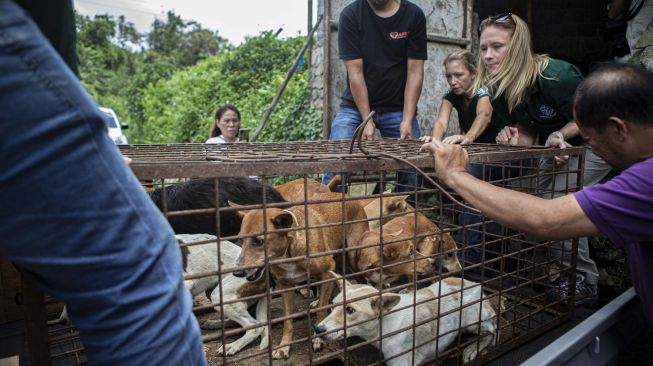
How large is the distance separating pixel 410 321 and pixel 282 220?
80 centimetres

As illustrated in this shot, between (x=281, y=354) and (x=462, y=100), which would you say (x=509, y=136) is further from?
(x=281, y=354)

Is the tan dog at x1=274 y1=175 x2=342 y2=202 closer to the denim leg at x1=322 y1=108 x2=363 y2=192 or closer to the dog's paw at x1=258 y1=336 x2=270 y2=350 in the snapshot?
the denim leg at x1=322 y1=108 x2=363 y2=192

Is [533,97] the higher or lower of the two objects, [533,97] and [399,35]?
the lower

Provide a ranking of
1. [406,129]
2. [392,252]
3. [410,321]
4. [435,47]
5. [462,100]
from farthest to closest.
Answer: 1. [435,47]
2. [462,100]
3. [406,129]
4. [392,252]
5. [410,321]

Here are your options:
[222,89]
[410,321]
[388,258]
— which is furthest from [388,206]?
[222,89]

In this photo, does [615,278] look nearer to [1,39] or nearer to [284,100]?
[1,39]

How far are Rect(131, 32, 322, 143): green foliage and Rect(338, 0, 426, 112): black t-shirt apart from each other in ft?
17.8

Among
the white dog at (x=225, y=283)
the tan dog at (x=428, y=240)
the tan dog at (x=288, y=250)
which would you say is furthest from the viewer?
the tan dog at (x=428, y=240)

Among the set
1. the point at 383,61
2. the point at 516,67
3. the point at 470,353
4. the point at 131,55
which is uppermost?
the point at 131,55

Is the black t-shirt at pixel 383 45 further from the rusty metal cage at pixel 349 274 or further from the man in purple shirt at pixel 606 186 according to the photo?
the man in purple shirt at pixel 606 186

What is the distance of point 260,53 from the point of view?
44.0 ft

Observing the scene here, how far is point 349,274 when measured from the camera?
6.07 ft

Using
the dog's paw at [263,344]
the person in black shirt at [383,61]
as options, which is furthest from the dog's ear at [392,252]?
the person in black shirt at [383,61]

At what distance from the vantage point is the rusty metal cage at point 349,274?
5.45 ft
